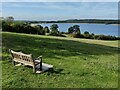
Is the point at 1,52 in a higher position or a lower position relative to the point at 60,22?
lower

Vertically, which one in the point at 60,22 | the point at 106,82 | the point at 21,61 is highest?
the point at 60,22

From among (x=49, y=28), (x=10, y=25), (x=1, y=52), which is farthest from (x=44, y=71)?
(x=49, y=28)

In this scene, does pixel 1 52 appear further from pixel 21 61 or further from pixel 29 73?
pixel 29 73

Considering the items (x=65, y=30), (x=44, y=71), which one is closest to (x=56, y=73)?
(x=44, y=71)

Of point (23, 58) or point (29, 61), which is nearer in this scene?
point (29, 61)

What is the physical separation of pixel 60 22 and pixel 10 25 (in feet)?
74.2

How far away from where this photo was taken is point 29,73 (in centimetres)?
1084

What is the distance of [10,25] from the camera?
48906 mm

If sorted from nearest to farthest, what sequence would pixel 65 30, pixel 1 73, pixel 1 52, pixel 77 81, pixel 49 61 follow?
pixel 77 81
pixel 1 73
pixel 49 61
pixel 1 52
pixel 65 30

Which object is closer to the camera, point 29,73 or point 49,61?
point 29,73

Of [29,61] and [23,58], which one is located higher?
[23,58]

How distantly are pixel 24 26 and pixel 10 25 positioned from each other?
3.31 m

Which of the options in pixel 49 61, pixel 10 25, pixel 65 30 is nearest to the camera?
pixel 49 61

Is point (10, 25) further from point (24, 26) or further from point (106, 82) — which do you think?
point (106, 82)
